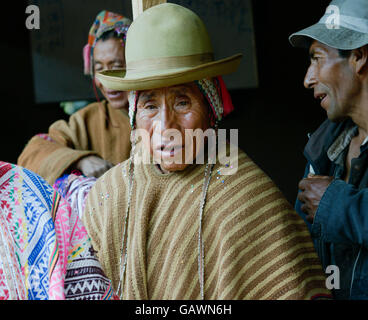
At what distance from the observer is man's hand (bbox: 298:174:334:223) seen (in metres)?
2.38

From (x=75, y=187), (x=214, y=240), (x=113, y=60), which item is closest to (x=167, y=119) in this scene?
(x=214, y=240)

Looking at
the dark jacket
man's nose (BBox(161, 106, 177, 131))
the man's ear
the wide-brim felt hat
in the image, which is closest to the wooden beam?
the wide-brim felt hat

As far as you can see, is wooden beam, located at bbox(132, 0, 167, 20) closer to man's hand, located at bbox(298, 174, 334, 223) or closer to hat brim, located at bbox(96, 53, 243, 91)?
hat brim, located at bbox(96, 53, 243, 91)

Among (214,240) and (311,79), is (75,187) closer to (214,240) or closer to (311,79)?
(214,240)

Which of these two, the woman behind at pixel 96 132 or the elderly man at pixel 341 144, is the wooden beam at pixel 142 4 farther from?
the woman behind at pixel 96 132

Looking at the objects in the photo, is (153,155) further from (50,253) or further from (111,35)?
(111,35)

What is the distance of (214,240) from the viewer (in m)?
2.16

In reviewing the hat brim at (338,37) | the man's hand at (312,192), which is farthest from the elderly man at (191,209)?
the hat brim at (338,37)

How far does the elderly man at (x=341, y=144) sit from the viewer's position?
2.19 metres

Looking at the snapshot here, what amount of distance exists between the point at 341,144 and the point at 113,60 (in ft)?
5.19

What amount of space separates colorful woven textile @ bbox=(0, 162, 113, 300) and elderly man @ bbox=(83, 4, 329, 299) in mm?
464
